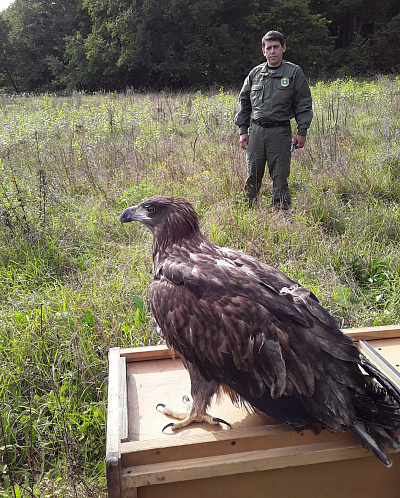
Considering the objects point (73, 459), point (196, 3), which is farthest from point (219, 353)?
point (196, 3)

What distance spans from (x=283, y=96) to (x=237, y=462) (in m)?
4.58

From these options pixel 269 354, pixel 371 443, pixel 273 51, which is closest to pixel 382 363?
pixel 371 443

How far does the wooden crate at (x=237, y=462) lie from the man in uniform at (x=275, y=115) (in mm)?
3581

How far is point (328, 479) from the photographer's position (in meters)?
1.71

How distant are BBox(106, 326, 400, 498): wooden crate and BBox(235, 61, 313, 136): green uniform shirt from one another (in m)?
4.20

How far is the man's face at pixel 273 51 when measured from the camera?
5.14 metres

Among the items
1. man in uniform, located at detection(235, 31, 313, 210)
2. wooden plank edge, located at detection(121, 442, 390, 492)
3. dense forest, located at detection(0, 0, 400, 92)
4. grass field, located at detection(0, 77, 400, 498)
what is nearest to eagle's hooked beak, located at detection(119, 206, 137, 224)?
grass field, located at detection(0, 77, 400, 498)

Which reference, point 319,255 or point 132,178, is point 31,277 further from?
point 319,255

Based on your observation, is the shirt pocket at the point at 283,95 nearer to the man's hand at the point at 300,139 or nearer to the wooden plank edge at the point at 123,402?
the man's hand at the point at 300,139

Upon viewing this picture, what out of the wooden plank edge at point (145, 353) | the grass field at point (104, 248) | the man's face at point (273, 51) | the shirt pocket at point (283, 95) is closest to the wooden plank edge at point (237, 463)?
the grass field at point (104, 248)

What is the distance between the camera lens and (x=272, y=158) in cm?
534

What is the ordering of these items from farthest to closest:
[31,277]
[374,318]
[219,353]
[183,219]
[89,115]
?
[89,115], [31,277], [374,318], [183,219], [219,353]

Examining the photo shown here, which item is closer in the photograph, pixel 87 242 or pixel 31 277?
pixel 31 277

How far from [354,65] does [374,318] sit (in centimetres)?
2864
